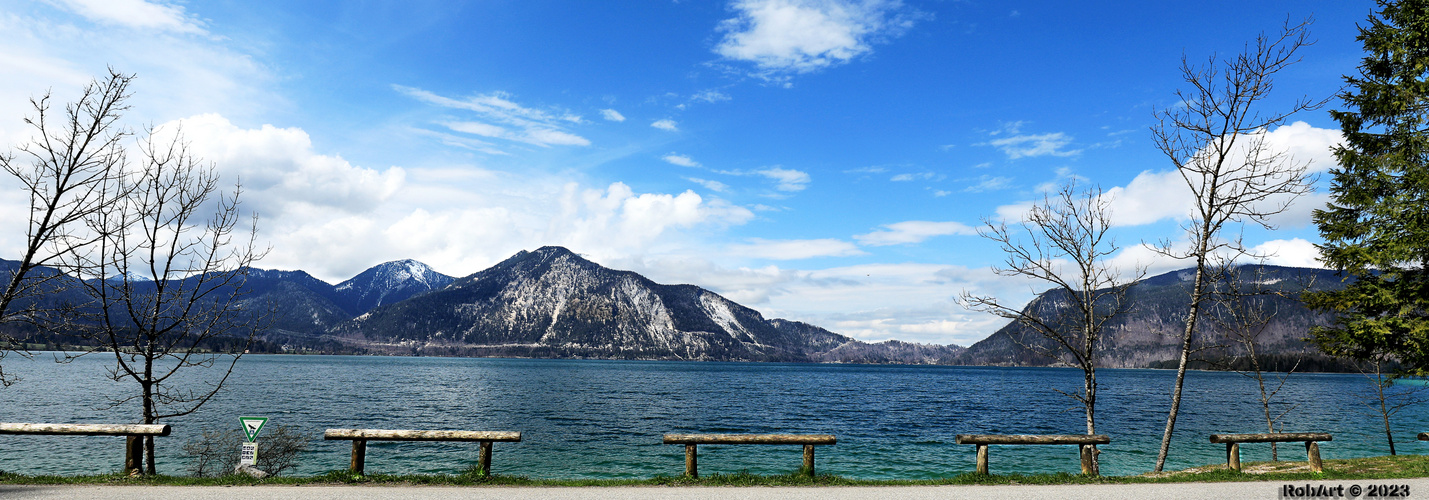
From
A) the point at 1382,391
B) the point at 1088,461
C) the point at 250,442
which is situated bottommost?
the point at 1382,391

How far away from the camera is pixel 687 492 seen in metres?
12.6

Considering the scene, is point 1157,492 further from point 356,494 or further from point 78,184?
point 78,184

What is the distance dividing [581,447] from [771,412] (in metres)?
29.2

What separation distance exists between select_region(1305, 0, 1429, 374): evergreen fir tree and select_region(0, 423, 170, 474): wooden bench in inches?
1110

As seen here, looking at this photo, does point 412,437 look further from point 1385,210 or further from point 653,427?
point 653,427

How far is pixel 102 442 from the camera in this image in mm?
32688

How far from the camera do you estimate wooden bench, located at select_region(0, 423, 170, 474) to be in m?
13.2

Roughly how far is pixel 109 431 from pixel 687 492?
11681 mm

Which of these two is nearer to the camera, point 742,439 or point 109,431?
point 109,431

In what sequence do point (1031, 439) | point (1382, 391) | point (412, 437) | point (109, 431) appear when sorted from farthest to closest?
point (1382, 391) → point (1031, 439) → point (412, 437) → point (109, 431)

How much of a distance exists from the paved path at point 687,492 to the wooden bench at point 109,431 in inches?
51.4

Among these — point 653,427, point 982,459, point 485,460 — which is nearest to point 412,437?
point 485,460

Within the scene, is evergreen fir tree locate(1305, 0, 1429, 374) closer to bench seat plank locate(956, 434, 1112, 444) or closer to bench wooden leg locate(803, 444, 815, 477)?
bench seat plank locate(956, 434, 1112, 444)

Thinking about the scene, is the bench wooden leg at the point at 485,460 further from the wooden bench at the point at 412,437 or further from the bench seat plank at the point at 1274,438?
the bench seat plank at the point at 1274,438
